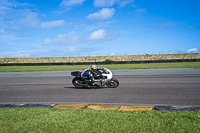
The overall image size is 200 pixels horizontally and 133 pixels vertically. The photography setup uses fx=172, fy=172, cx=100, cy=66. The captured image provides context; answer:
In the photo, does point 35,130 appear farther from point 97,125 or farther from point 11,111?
point 11,111

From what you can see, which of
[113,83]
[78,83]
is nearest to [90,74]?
[78,83]

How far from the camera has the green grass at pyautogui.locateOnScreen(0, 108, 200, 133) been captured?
152 inches

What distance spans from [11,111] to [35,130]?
199 cm

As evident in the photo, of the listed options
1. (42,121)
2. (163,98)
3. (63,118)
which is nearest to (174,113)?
(163,98)

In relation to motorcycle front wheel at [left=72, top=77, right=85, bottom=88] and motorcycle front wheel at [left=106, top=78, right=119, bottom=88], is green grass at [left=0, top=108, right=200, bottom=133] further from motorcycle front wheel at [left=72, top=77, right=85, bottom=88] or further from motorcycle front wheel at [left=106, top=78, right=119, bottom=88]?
motorcycle front wheel at [left=72, top=77, right=85, bottom=88]

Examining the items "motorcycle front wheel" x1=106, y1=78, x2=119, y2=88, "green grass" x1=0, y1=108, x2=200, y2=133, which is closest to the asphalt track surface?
"motorcycle front wheel" x1=106, y1=78, x2=119, y2=88

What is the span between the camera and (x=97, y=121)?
4.29m

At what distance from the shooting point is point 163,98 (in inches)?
274

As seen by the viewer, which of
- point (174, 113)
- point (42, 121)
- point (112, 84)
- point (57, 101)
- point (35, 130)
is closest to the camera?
point (35, 130)

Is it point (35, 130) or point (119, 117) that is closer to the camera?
point (35, 130)

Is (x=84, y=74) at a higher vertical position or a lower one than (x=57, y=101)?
higher

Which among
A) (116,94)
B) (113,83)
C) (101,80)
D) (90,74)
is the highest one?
(90,74)

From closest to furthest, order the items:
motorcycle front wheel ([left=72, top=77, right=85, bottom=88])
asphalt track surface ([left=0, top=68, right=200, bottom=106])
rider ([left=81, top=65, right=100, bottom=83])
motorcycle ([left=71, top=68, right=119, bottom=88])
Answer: asphalt track surface ([left=0, top=68, right=200, bottom=106]) → motorcycle ([left=71, top=68, right=119, bottom=88]) → rider ([left=81, top=65, right=100, bottom=83]) → motorcycle front wheel ([left=72, top=77, right=85, bottom=88])

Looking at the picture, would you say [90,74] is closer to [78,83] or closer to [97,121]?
[78,83]
